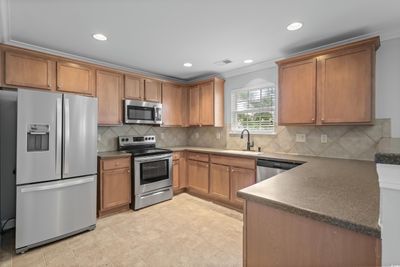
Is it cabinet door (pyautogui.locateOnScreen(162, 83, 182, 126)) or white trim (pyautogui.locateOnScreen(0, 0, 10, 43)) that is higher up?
white trim (pyautogui.locateOnScreen(0, 0, 10, 43))

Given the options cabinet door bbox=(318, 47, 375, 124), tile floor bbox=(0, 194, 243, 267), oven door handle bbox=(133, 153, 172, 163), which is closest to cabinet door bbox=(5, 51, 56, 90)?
oven door handle bbox=(133, 153, 172, 163)

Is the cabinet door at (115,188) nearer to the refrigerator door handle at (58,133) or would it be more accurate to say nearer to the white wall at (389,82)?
the refrigerator door handle at (58,133)

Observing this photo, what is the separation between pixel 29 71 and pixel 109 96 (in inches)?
41.6

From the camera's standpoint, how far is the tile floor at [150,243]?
2051 millimetres

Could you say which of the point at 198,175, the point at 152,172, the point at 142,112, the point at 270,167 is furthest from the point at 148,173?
the point at 270,167

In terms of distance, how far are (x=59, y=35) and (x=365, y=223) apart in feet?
11.0

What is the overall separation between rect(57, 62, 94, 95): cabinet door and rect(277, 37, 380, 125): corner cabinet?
117 inches

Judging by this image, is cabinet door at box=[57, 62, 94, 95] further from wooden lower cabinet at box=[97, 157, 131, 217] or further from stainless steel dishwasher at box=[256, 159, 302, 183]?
stainless steel dishwasher at box=[256, 159, 302, 183]

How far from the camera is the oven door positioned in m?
3.35

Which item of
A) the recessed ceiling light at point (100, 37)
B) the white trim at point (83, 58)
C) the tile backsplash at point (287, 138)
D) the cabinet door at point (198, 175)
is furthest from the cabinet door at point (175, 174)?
the recessed ceiling light at point (100, 37)

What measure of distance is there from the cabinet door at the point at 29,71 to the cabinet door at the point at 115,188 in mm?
1528

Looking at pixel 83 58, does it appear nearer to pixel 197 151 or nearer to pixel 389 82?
pixel 197 151

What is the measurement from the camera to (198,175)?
12.9ft

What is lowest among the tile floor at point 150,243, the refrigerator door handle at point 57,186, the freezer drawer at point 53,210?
the tile floor at point 150,243
